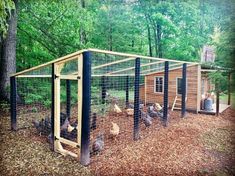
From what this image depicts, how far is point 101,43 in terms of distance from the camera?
9531 millimetres

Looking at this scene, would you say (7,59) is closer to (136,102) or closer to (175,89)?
(136,102)

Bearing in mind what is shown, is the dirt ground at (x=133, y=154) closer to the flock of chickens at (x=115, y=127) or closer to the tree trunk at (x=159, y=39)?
the flock of chickens at (x=115, y=127)

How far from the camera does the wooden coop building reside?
2.87 meters

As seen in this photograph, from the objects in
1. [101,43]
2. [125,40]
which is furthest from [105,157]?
[125,40]

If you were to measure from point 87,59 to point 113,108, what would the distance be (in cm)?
346

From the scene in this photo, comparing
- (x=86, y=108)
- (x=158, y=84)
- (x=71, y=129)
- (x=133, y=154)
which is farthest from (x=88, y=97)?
(x=158, y=84)

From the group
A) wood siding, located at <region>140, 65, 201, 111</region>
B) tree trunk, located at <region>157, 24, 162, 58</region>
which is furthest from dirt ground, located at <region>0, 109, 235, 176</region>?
tree trunk, located at <region>157, 24, 162, 58</region>

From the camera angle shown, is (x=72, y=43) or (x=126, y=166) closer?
(x=126, y=166)

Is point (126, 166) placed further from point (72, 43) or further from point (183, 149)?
point (72, 43)

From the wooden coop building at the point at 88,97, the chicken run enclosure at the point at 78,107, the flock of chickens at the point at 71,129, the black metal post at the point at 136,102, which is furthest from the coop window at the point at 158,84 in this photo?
the black metal post at the point at 136,102

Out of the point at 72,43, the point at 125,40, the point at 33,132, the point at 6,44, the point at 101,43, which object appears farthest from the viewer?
the point at 125,40

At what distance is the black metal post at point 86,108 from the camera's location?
277 cm

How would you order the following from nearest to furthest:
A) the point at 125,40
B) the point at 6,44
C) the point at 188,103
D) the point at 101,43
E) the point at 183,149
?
the point at 183,149, the point at 6,44, the point at 188,103, the point at 101,43, the point at 125,40

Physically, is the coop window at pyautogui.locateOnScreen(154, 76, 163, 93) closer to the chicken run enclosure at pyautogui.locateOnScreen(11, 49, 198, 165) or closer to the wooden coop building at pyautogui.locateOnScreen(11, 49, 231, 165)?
the wooden coop building at pyautogui.locateOnScreen(11, 49, 231, 165)
